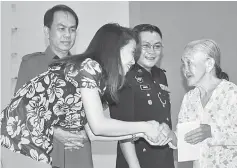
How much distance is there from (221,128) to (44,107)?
3.08ft

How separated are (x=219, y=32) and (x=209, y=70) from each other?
3.48 feet

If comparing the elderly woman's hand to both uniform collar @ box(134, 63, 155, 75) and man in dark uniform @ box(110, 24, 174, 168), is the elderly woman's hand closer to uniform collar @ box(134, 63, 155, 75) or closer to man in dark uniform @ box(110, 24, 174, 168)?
man in dark uniform @ box(110, 24, 174, 168)

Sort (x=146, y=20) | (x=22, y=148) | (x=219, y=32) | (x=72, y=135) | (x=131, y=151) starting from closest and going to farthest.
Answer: (x=22, y=148) → (x=72, y=135) → (x=131, y=151) → (x=219, y=32) → (x=146, y=20)

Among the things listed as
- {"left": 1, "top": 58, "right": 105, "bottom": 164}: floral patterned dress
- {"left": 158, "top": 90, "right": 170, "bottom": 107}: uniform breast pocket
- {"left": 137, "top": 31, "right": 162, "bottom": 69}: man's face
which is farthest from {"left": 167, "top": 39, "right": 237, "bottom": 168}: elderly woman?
{"left": 1, "top": 58, "right": 105, "bottom": 164}: floral patterned dress

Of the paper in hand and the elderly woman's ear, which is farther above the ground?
the elderly woman's ear

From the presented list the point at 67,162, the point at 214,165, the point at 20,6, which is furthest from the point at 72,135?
the point at 20,6

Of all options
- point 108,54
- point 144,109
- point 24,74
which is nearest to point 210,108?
point 144,109

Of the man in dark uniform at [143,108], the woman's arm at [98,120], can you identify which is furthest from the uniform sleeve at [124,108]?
the woman's arm at [98,120]

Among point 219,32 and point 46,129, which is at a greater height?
point 219,32

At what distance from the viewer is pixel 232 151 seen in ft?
5.41

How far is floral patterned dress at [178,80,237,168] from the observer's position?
5.35 ft

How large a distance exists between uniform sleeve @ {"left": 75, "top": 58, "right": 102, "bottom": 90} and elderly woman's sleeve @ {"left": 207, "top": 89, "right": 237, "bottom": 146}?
744 mm

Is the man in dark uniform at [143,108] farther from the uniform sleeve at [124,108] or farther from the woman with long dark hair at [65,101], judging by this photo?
the woman with long dark hair at [65,101]

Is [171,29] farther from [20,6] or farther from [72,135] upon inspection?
[72,135]
